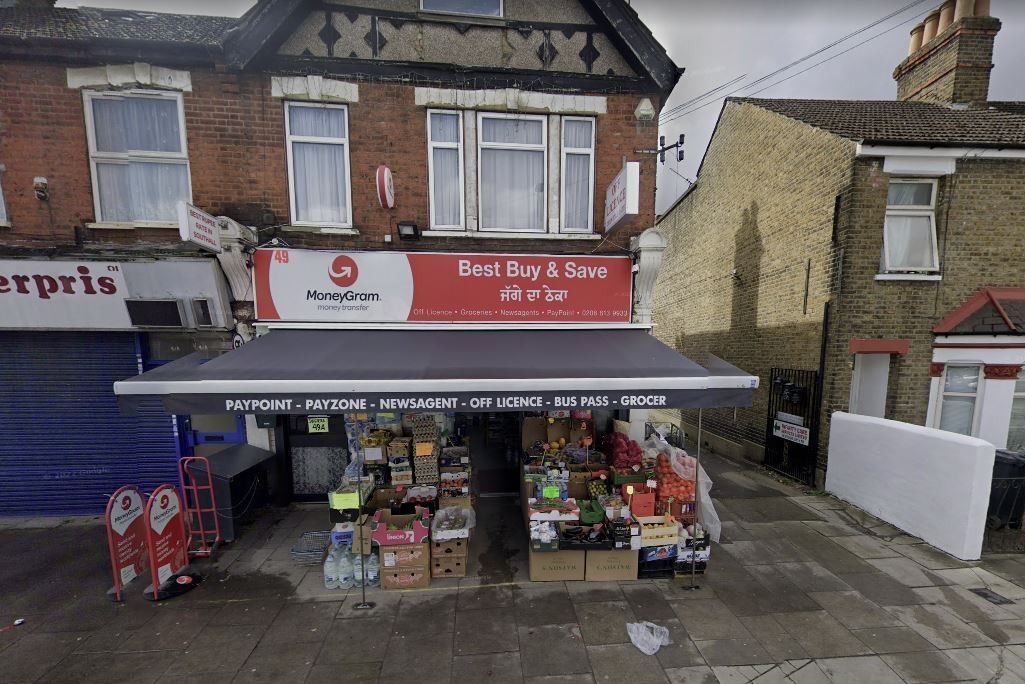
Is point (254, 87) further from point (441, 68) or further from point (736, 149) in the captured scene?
point (736, 149)

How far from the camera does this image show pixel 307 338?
6.06 metres

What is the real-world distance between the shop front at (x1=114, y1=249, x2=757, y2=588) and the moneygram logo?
0.02 meters

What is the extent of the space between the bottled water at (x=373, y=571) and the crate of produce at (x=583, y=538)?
2.50 meters

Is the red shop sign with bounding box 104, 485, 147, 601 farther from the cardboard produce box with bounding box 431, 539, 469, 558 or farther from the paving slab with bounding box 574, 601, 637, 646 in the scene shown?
the paving slab with bounding box 574, 601, 637, 646

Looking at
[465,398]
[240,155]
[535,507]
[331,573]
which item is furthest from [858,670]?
[240,155]

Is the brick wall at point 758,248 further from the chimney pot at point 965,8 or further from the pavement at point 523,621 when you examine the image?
the chimney pot at point 965,8

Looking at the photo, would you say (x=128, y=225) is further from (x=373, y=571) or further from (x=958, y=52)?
(x=958, y=52)

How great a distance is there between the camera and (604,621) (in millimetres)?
4426

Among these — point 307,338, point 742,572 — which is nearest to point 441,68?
point 307,338

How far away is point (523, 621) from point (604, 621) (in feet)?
3.12

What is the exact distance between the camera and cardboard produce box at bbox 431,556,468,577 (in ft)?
17.1

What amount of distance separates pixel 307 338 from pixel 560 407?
424cm

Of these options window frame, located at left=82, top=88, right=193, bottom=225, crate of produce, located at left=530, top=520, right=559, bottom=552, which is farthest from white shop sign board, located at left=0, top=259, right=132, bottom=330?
crate of produce, located at left=530, top=520, right=559, bottom=552

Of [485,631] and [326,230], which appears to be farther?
[326,230]
